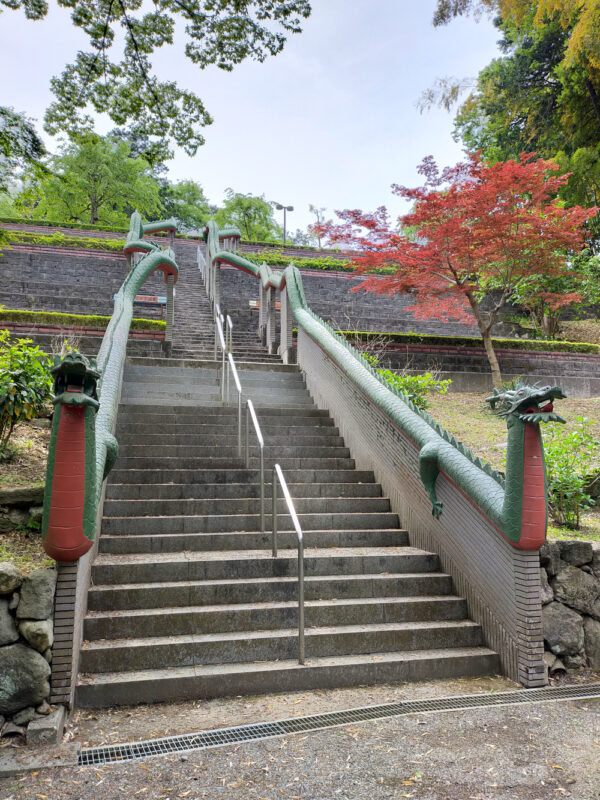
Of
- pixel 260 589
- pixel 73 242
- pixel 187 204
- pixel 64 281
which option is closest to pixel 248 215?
pixel 187 204

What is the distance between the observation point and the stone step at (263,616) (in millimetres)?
4000

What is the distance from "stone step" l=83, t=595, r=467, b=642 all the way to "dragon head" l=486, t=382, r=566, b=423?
1597 mm

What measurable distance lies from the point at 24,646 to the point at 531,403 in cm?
338

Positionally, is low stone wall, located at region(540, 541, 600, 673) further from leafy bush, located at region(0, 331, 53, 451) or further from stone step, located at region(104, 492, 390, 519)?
leafy bush, located at region(0, 331, 53, 451)

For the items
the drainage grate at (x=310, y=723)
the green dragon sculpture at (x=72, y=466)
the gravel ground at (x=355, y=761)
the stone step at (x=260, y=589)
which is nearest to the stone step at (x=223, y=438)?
the stone step at (x=260, y=589)

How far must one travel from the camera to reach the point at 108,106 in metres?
6.73

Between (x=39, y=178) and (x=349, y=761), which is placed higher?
(x=39, y=178)

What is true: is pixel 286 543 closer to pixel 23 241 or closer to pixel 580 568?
pixel 580 568

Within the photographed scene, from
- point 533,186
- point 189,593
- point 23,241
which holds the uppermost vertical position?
point 23,241

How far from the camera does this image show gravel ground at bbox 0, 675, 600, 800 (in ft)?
8.99

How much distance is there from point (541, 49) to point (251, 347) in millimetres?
17118

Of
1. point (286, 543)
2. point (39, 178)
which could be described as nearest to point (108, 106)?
point (39, 178)

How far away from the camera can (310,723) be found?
11.1 ft

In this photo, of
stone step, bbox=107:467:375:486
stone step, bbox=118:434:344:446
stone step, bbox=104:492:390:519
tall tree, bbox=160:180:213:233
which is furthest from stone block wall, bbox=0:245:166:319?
tall tree, bbox=160:180:213:233
